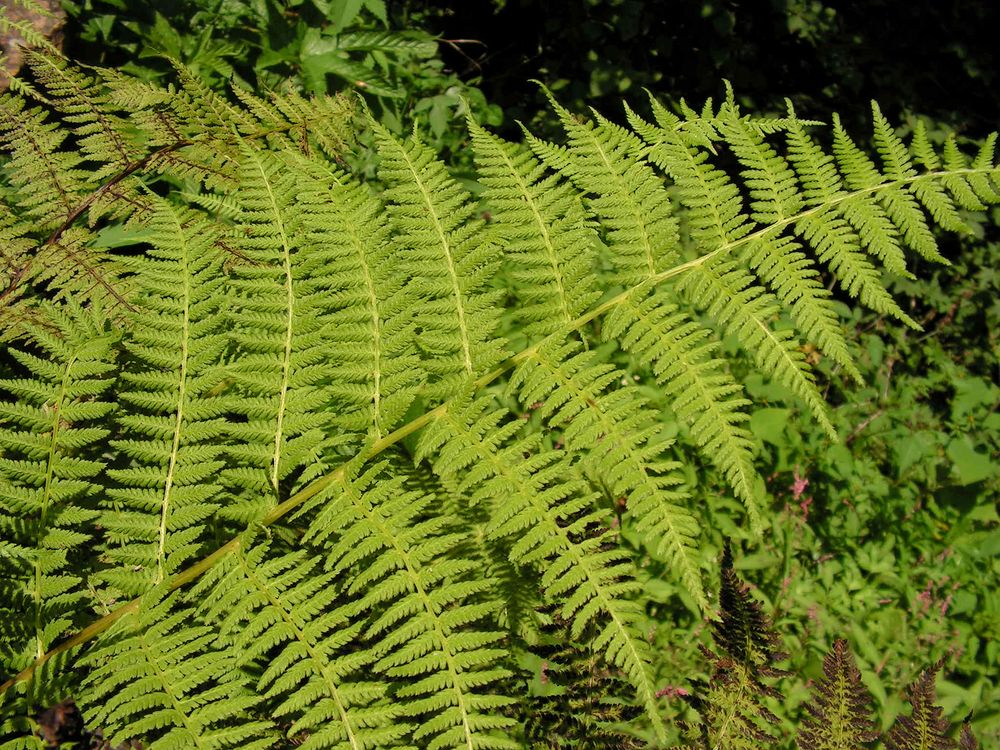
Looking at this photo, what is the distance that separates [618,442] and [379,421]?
1.62ft

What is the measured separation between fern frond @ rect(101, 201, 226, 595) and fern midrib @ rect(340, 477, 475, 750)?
293 mm

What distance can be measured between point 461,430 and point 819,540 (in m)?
2.68

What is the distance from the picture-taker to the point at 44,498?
1.45 m

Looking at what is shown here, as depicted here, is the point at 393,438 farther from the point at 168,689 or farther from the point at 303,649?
the point at 168,689

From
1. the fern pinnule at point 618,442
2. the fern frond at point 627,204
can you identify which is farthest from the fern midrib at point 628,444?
the fern frond at point 627,204

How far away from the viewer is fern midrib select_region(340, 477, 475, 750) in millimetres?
1307

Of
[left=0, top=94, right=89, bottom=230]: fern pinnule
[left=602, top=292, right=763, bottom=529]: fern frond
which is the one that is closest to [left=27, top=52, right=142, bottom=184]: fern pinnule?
[left=0, top=94, right=89, bottom=230]: fern pinnule

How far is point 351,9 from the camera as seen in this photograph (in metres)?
2.91

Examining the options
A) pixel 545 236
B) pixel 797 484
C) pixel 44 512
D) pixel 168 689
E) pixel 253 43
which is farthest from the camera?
pixel 797 484

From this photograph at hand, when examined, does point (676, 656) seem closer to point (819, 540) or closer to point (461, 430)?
point (819, 540)

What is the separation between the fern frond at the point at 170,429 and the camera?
145cm

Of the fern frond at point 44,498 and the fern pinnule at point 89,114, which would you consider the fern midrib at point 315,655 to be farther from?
the fern pinnule at point 89,114

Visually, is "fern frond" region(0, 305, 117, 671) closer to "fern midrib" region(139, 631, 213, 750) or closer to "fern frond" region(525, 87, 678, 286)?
"fern midrib" region(139, 631, 213, 750)

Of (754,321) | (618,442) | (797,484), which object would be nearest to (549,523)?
(618,442)
